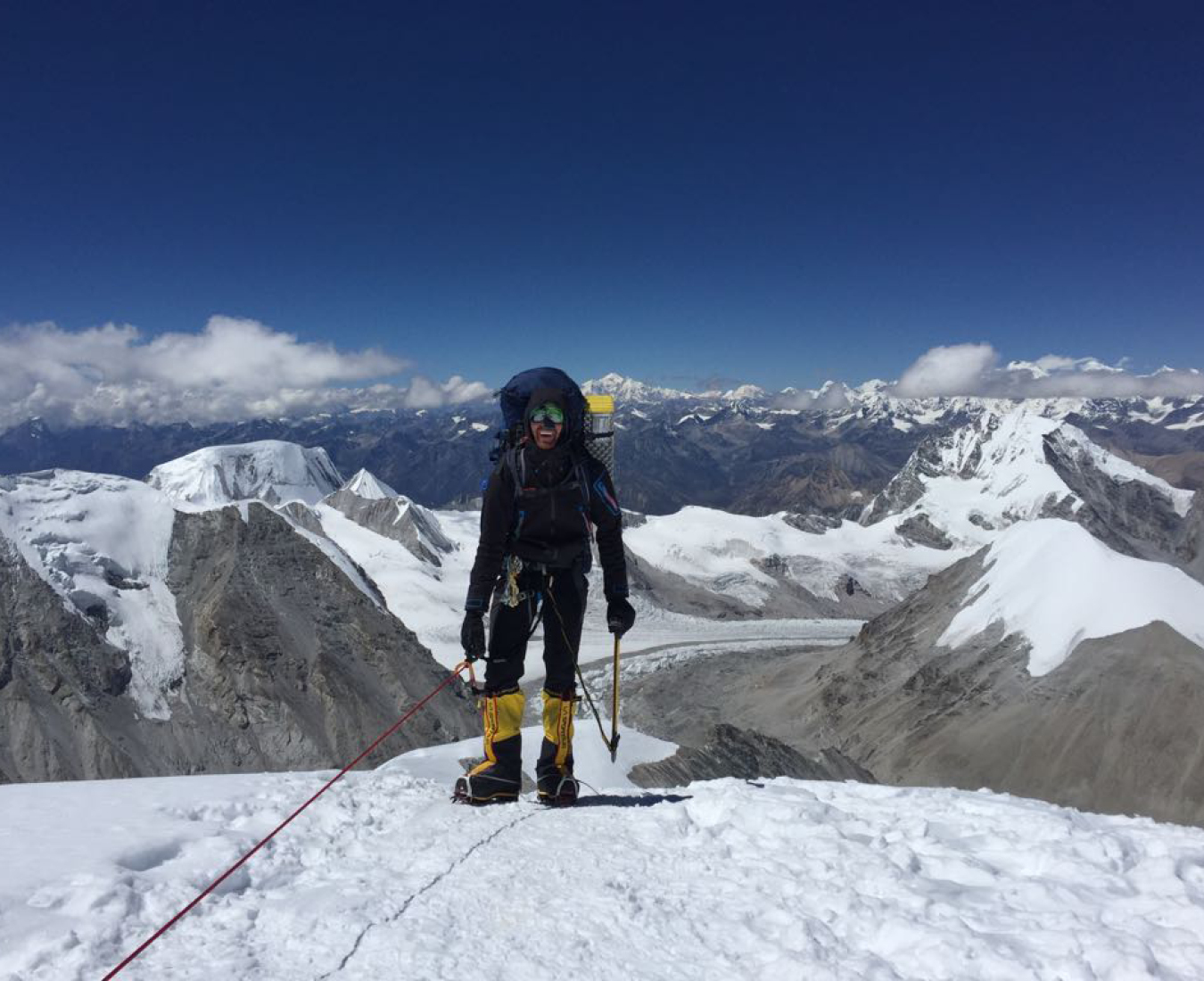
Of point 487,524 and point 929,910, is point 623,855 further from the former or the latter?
point 487,524

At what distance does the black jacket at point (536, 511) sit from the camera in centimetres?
779

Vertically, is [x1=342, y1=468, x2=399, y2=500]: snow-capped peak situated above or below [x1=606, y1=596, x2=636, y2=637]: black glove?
below

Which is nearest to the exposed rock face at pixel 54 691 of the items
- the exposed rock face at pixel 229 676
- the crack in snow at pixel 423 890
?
the exposed rock face at pixel 229 676

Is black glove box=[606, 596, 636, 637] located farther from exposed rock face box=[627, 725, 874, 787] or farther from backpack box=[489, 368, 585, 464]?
exposed rock face box=[627, 725, 874, 787]

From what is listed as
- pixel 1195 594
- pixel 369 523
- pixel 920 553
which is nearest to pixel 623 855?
pixel 1195 594

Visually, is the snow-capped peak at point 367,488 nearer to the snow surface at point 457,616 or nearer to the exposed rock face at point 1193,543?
the snow surface at point 457,616

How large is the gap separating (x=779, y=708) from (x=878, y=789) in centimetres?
6656

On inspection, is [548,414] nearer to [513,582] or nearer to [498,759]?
[513,582]

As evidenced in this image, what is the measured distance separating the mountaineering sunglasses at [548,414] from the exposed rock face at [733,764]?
16.4m

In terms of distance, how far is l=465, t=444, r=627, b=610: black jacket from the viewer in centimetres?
779

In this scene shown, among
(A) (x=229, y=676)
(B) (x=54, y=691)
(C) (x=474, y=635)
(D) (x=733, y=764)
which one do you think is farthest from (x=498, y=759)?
(B) (x=54, y=691)

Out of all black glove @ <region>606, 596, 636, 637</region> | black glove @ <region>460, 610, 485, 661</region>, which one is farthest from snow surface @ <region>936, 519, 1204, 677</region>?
black glove @ <region>460, 610, 485, 661</region>

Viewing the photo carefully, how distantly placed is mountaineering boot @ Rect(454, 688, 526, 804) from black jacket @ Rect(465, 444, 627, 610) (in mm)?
1258

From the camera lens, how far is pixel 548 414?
7.66m
